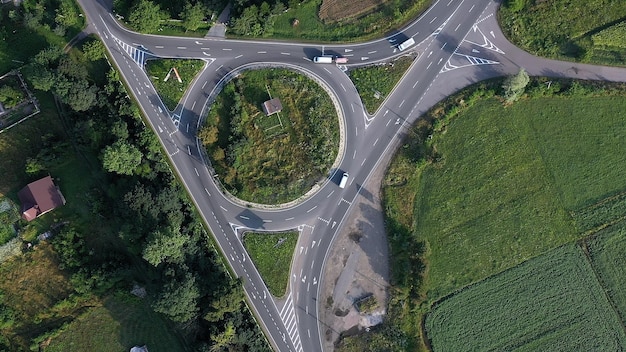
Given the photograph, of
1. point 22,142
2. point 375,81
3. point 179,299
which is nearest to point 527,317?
point 375,81

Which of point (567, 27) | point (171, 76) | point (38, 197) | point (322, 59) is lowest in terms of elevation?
point (567, 27)

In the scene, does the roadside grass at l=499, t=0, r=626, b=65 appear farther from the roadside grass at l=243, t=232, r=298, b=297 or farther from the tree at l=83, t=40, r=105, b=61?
the tree at l=83, t=40, r=105, b=61

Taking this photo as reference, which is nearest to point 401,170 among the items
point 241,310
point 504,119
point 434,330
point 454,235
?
point 454,235

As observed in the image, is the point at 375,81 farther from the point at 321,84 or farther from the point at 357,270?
the point at 357,270

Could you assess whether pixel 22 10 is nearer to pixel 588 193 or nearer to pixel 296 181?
pixel 296 181

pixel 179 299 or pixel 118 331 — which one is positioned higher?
pixel 118 331

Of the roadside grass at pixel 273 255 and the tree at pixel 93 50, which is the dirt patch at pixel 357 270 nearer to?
the roadside grass at pixel 273 255
